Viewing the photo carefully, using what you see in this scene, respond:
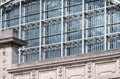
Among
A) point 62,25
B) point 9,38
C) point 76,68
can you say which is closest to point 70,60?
point 76,68

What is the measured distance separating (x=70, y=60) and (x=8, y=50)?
4.27 metres

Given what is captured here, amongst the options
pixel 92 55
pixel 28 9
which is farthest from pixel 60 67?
pixel 28 9

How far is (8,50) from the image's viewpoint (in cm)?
3212

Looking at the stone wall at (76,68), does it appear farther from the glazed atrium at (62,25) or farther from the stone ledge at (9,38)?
the glazed atrium at (62,25)

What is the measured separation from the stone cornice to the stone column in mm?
424

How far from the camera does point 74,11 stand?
65938mm

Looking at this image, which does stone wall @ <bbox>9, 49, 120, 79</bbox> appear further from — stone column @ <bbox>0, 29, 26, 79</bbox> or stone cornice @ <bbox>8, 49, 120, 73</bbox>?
stone column @ <bbox>0, 29, 26, 79</bbox>

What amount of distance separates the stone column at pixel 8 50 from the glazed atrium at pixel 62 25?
3061cm

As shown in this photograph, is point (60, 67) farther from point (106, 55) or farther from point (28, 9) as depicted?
point (28, 9)

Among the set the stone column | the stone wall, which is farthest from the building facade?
the stone wall

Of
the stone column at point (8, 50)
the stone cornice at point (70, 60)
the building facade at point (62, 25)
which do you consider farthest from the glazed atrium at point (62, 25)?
the stone cornice at point (70, 60)

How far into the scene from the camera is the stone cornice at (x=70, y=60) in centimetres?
2852

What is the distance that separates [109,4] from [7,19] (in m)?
13.8

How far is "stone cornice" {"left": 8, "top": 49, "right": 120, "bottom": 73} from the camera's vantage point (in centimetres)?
Result: 2852
